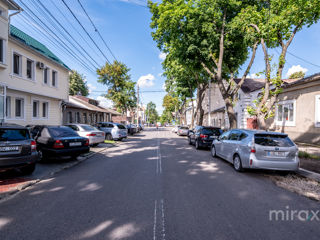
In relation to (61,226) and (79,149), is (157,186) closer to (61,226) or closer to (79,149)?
(61,226)

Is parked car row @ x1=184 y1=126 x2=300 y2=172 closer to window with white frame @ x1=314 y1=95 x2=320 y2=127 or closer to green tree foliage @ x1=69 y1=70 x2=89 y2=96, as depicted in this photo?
window with white frame @ x1=314 y1=95 x2=320 y2=127

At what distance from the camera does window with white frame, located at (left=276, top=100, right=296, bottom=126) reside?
1452cm

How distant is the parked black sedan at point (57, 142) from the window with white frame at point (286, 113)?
15.1 metres

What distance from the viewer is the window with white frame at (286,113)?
47.6 ft

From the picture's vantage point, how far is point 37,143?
7926mm

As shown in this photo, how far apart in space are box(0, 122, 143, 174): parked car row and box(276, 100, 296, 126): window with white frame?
14.5 metres

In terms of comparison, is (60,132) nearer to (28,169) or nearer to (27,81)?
(28,169)

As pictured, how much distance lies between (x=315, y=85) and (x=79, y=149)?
592 inches

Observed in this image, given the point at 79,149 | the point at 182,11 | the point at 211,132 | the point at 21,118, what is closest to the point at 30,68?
the point at 21,118

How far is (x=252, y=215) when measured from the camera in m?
3.52

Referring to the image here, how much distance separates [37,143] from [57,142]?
1.19 meters

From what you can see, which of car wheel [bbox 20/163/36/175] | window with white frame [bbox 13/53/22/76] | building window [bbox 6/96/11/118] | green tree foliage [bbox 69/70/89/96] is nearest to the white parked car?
building window [bbox 6/96/11/118]

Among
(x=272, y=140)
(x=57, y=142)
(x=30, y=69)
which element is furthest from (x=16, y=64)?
(x=272, y=140)

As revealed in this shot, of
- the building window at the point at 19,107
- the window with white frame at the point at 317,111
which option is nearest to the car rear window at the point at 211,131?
the window with white frame at the point at 317,111
